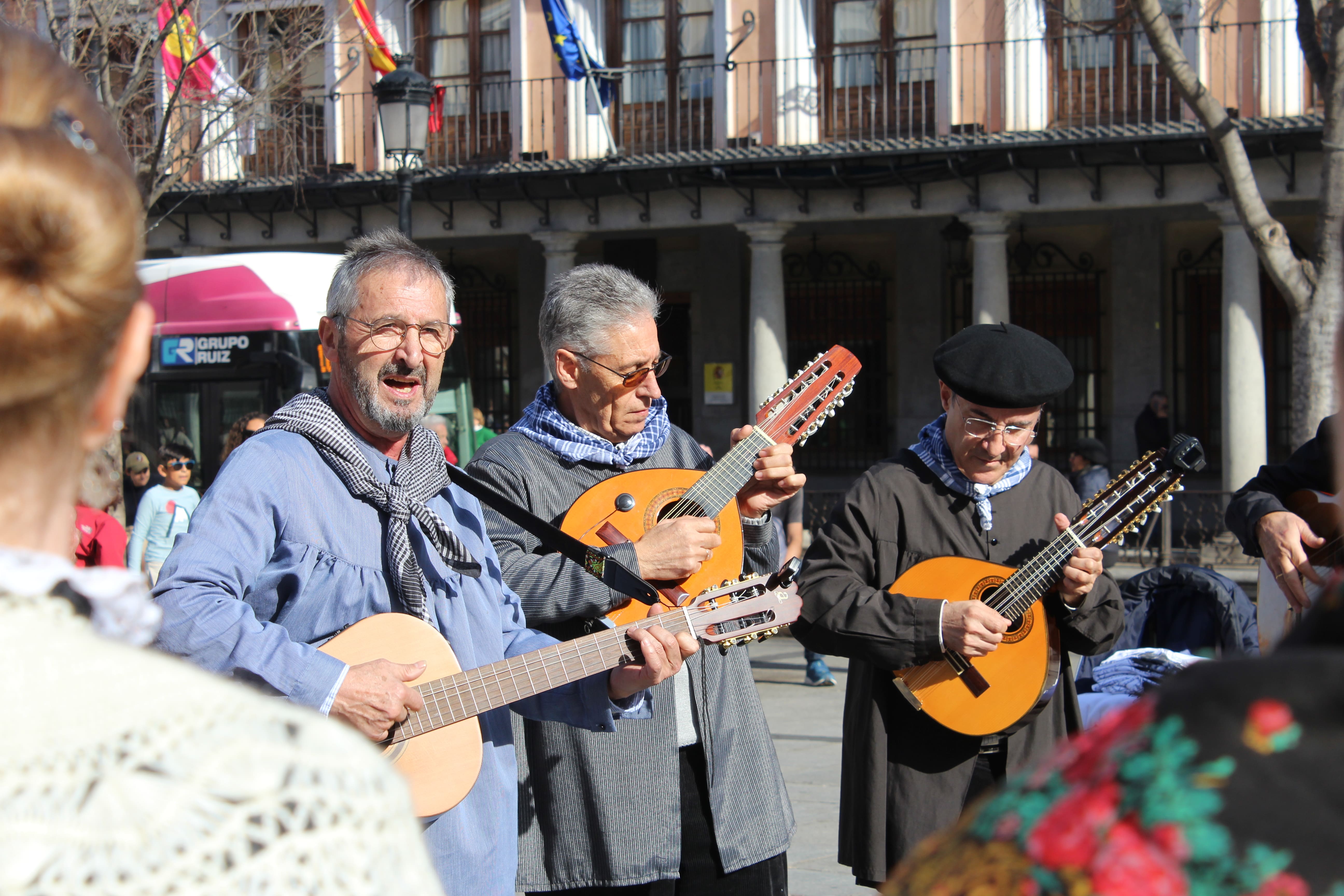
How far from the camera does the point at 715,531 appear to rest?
3320mm

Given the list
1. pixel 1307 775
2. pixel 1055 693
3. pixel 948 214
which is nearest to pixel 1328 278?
pixel 1055 693

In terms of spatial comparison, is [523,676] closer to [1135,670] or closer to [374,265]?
[374,265]

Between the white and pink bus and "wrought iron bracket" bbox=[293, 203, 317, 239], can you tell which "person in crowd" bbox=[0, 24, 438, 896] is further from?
"wrought iron bracket" bbox=[293, 203, 317, 239]

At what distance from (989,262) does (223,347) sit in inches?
401

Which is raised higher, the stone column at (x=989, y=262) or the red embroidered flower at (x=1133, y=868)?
the stone column at (x=989, y=262)

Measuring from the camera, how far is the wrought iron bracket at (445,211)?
65.4ft

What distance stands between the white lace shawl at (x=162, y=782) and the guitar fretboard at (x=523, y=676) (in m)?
1.57

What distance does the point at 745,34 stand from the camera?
62.3 feet

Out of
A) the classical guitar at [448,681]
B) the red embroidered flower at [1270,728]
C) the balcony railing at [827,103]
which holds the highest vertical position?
the balcony railing at [827,103]

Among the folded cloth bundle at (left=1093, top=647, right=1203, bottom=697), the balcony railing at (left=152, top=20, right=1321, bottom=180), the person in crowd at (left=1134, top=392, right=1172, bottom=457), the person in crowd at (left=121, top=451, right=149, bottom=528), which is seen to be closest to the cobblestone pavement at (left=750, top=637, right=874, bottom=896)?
the folded cloth bundle at (left=1093, top=647, right=1203, bottom=697)

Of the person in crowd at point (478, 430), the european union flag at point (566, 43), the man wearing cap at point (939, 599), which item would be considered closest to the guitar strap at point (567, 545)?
the man wearing cap at point (939, 599)

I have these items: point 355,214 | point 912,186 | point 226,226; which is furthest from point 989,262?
point 226,226

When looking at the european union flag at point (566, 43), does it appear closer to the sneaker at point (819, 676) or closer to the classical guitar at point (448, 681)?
the sneaker at point (819, 676)

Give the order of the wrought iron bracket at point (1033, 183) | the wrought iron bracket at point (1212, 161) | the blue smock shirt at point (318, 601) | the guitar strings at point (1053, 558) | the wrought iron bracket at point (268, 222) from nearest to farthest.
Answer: the blue smock shirt at point (318, 601) → the guitar strings at point (1053, 558) → the wrought iron bracket at point (1212, 161) → the wrought iron bracket at point (1033, 183) → the wrought iron bracket at point (268, 222)
